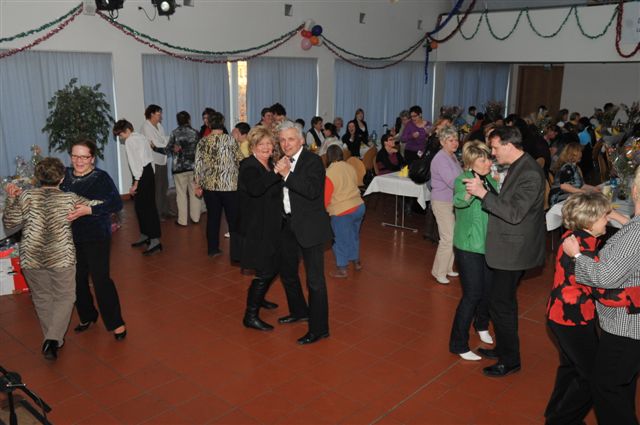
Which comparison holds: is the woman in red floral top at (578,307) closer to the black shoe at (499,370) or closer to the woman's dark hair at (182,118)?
the black shoe at (499,370)

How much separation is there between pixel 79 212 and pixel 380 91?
11.2 m

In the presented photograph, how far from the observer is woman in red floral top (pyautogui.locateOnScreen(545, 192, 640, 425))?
9.44ft

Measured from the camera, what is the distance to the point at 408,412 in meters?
3.54

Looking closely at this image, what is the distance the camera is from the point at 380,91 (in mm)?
14312

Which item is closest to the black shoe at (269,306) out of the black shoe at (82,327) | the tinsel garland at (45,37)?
the black shoe at (82,327)

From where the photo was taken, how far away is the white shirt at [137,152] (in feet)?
21.1

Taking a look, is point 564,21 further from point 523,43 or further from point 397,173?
point 397,173

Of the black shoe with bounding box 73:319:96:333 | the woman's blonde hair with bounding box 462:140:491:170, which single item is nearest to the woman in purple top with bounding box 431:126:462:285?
the woman's blonde hair with bounding box 462:140:491:170

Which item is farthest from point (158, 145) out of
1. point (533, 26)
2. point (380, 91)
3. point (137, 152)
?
point (533, 26)

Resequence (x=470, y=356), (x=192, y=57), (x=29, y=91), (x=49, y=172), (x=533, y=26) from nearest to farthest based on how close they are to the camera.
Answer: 1. (x=49, y=172)
2. (x=470, y=356)
3. (x=29, y=91)
4. (x=192, y=57)
5. (x=533, y=26)

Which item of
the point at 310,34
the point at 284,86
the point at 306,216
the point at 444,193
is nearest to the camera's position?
the point at 306,216

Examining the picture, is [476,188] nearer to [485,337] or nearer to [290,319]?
[485,337]

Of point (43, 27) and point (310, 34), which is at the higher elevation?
point (310, 34)

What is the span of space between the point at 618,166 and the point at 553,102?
42.9 ft
